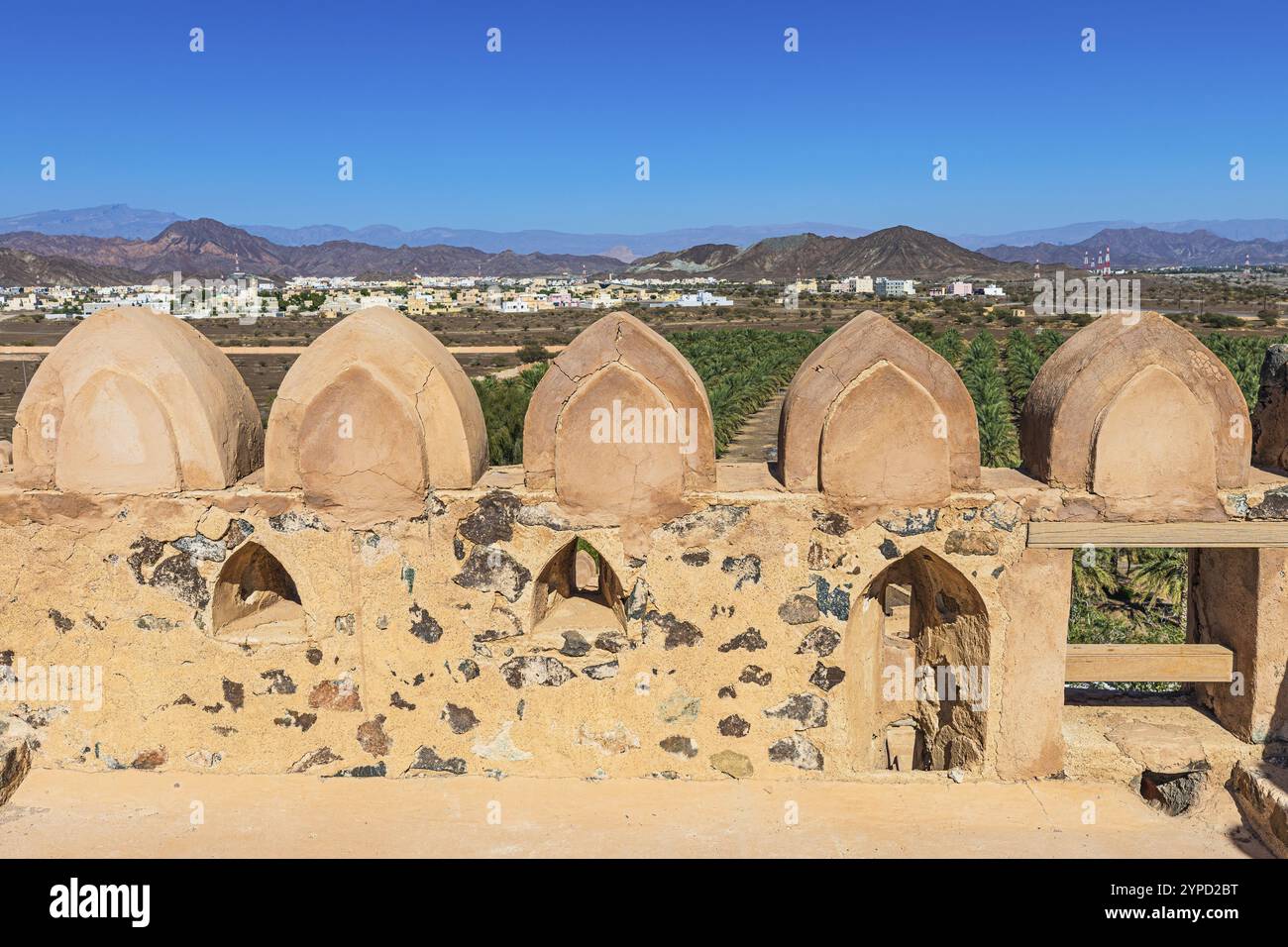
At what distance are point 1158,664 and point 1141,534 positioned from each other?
78 cm

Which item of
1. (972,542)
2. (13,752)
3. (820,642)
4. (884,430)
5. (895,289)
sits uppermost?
(895,289)

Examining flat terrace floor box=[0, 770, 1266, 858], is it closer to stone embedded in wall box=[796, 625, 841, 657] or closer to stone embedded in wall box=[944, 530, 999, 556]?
stone embedded in wall box=[796, 625, 841, 657]

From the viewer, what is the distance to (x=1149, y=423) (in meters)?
4.54

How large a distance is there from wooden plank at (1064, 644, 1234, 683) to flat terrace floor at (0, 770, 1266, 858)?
0.52m

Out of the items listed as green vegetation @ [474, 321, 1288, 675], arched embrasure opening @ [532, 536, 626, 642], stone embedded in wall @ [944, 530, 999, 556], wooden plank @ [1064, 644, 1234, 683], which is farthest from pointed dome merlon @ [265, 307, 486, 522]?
green vegetation @ [474, 321, 1288, 675]

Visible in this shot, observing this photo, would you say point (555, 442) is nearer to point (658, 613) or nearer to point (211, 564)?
point (658, 613)

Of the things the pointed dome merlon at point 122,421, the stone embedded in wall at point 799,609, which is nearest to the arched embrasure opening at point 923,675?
the stone embedded in wall at point 799,609

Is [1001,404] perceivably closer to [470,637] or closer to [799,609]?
[799,609]

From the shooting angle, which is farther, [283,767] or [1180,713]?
[1180,713]

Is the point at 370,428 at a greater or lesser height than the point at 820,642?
greater

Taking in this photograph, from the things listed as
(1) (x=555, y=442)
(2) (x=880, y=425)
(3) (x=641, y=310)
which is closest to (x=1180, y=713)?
(2) (x=880, y=425)

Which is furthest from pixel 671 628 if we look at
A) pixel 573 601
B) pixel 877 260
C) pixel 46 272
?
pixel 877 260

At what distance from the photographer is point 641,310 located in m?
84.2

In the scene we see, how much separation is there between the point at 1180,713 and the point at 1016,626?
4.13ft
